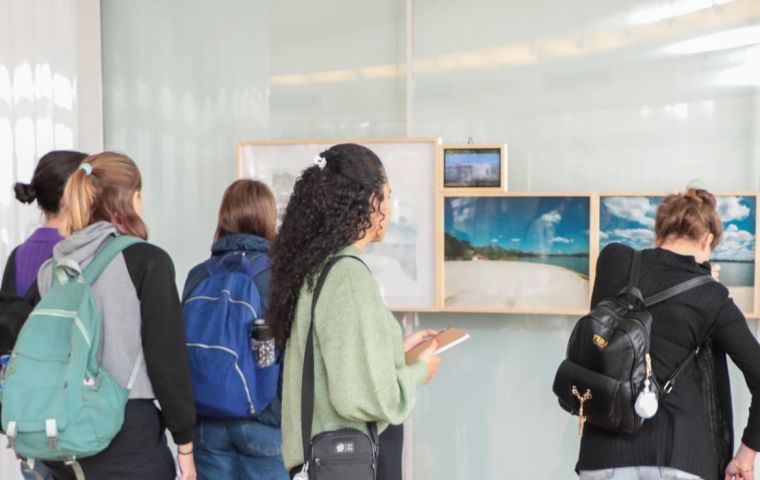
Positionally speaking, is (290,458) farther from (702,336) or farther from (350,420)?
(702,336)

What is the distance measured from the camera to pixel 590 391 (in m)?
2.78

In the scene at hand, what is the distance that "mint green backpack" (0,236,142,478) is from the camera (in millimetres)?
2338

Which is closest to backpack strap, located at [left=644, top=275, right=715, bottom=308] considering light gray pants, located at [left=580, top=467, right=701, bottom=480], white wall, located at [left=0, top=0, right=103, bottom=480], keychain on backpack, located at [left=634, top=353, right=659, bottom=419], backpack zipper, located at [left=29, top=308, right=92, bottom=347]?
keychain on backpack, located at [left=634, top=353, right=659, bottom=419]

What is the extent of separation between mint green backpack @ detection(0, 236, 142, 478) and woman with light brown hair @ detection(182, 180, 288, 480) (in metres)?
0.65

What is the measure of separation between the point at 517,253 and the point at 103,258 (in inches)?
93.2

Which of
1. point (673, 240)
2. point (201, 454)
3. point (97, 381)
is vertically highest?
point (673, 240)

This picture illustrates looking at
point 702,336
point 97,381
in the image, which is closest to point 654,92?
point 702,336

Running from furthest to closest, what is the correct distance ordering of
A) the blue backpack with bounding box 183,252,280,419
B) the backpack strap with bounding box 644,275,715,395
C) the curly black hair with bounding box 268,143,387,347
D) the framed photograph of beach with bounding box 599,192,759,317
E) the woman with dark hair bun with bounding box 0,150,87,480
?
the framed photograph of beach with bounding box 599,192,759,317, the blue backpack with bounding box 183,252,280,419, the woman with dark hair bun with bounding box 0,150,87,480, the backpack strap with bounding box 644,275,715,395, the curly black hair with bounding box 268,143,387,347

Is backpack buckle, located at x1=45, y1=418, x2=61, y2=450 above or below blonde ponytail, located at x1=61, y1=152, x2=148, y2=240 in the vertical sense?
below

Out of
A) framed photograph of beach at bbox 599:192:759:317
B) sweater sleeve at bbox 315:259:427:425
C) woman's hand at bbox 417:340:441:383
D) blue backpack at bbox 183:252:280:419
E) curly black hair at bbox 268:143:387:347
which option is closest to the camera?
sweater sleeve at bbox 315:259:427:425

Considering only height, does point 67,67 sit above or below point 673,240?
above

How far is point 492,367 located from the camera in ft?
15.1

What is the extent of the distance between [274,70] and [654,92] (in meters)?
2.00

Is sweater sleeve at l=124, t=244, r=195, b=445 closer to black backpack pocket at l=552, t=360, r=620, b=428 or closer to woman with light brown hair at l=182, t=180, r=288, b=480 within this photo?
woman with light brown hair at l=182, t=180, r=288, b=480
